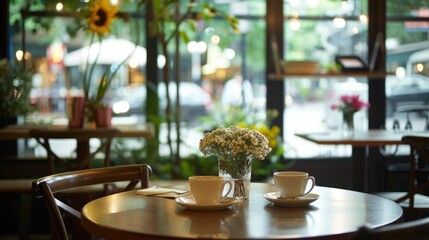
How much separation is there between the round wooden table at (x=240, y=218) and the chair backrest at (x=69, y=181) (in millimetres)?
154

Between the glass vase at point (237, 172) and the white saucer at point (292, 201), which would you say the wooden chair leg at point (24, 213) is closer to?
the glass vase at point (237, 172)

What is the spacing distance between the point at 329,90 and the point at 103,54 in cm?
208

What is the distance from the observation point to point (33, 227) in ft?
18.1

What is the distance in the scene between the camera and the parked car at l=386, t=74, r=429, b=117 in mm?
6039

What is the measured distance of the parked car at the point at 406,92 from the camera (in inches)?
238

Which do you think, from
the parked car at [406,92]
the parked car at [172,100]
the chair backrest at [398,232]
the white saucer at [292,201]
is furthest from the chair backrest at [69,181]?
the parked car at [406,92]

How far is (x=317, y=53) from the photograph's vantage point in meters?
6.02

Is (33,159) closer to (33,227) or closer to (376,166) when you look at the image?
(33,227)

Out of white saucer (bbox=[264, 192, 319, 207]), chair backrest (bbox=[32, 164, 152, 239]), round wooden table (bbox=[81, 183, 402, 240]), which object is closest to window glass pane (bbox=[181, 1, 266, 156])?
chair backrest (bbox=[32, 164, 152, 239])

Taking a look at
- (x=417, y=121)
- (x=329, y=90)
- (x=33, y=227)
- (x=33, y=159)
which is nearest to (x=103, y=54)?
(x=33, y=159)

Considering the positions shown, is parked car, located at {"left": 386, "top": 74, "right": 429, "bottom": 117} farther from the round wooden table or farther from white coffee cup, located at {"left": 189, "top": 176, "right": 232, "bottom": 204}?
white coffee cup, located at {"left": 189, "top": 176, "right": 232, "bottom": 204}

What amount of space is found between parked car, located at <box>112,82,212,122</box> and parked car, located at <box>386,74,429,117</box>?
167 centimetres

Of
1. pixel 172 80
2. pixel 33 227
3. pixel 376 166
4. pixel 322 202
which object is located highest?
pixel 172 80

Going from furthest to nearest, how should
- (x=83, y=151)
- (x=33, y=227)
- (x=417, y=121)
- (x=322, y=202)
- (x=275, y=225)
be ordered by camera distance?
(x=417, y=121) < (x=33, y=227) < (x=83, y=151) < (x=322, y=202) < (x=275, y=225)
